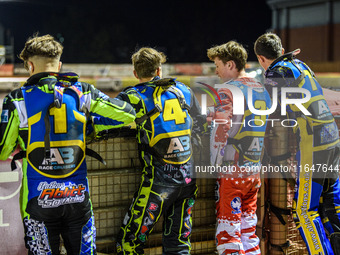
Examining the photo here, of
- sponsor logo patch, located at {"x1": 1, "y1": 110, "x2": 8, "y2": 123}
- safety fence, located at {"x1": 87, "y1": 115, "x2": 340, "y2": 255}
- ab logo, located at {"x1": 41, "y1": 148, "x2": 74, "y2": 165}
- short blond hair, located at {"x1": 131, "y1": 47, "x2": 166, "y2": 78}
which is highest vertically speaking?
short blond hair, located at {"x1": 131, "y1": 47, "x2": 166, "y2": 78}

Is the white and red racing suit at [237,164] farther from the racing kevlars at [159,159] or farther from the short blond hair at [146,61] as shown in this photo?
the short blond hair at [146,61]

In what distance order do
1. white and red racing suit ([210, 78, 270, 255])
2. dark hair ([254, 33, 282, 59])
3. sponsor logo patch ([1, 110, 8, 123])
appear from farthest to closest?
dark hair ([254, 33, 282, 59]), white and red racing suit ([210, 78, 270, 255]), sponsor logo patch ([1, 110, 8, 123])

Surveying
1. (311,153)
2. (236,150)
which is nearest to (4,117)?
(236,150)

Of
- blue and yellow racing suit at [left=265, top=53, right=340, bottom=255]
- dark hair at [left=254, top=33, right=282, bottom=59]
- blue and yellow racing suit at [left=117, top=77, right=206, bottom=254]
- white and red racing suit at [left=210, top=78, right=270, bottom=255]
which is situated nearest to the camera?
blue and yellow racing suit at [left=117, top=77, right=206, bottom=254]

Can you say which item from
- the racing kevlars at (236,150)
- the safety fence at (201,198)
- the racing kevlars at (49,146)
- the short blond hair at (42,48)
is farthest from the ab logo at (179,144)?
the short blond hair at (42,48)

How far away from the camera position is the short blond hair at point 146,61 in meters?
3.85

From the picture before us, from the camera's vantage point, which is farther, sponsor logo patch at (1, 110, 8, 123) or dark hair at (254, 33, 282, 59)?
Answer: dark hair at (254, 33, 282, 59)

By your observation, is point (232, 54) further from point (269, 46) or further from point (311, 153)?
point (311, 153)

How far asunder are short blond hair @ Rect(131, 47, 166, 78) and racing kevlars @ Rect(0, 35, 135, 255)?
0.68 meters

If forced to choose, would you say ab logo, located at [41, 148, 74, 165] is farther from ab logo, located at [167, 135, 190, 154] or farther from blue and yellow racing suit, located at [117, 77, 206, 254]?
ab logo, located at [167, 135, 190, 154]

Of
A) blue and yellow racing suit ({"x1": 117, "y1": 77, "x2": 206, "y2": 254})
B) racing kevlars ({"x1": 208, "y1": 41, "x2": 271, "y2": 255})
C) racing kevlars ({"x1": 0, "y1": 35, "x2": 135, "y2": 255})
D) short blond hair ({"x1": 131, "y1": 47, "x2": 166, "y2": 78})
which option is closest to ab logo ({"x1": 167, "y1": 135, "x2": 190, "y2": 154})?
blue and yellow racing suit ({"x1": 117, "y1": 77, "x2": 206, "y2": 254})

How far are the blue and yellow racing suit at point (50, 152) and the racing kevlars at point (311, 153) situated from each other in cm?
190

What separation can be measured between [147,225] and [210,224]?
3.01ft

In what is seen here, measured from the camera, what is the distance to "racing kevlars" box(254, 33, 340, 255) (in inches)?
166
